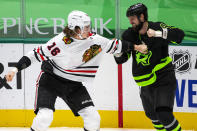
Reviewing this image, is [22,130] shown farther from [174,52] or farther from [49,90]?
[174,52]

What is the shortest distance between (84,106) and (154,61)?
808mm

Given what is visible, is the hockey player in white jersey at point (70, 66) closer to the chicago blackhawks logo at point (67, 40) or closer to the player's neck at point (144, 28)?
the chicago blackhawks logo at point (67, 40)

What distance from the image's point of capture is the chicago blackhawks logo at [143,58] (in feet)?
14.6

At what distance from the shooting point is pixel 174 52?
5.68 metres

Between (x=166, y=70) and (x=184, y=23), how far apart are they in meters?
1.37

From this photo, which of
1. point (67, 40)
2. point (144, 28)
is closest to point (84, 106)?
point (67, 40)

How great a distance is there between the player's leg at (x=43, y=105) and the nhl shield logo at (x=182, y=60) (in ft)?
6.04

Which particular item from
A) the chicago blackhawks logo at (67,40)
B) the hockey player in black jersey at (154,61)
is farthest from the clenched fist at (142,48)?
the chicago blackhawks logo at (67,40)

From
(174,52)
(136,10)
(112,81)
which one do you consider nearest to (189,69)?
(174,52)

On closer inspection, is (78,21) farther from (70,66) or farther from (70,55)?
(70,66)

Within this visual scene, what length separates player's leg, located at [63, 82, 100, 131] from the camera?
A: 14.6 feet

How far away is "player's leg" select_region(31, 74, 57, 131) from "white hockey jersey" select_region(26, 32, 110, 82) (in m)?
0.17

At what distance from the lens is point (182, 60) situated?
223 inches

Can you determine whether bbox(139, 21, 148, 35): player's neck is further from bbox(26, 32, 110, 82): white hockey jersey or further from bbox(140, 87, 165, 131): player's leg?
bbox(140, 87, 165, 131): player's leg
